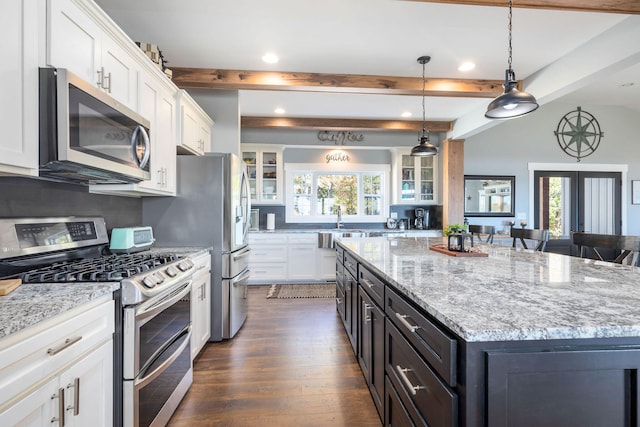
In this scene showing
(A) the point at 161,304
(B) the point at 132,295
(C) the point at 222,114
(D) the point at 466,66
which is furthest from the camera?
(C) the point at 222,114

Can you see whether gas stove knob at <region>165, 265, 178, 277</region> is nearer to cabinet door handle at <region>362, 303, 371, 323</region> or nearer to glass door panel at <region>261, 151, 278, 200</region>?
cabinet door handle at <region>362, 303, 371, 323</region>

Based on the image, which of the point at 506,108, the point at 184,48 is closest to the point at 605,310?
the point at 506,108

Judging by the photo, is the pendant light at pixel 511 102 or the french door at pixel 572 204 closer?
the pendant light at pixel 511 102

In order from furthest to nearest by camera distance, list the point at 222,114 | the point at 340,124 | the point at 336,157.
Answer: the point at 336,157 → the point at 340,124 → the point at 222,114

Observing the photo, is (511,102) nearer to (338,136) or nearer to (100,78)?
(100,78)

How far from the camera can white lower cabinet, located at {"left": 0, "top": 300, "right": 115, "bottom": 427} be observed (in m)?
0.84

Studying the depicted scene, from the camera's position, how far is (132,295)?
1.35 m

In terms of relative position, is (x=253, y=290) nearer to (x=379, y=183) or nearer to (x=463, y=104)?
(x=379, y=183)

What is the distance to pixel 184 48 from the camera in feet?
9.13

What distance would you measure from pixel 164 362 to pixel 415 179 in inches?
191

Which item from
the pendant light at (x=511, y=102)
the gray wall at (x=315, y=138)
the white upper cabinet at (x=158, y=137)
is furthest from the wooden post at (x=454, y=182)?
the white upper cabinet at (x=158, y=137)

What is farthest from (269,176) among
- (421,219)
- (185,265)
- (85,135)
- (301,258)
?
(85,135)

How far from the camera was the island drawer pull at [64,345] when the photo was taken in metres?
0.96

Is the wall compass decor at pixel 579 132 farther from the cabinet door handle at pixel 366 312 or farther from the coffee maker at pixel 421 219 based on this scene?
the cabinet door handle at pixel 366 312
